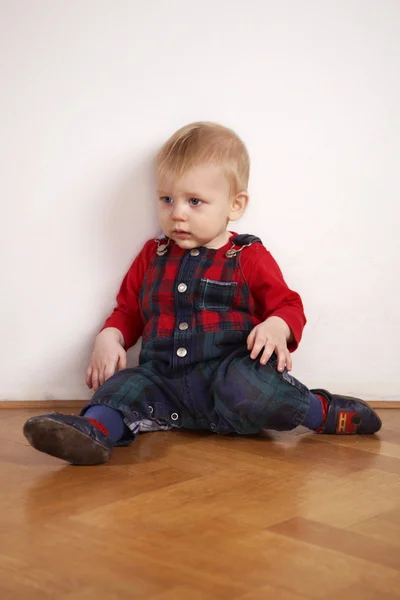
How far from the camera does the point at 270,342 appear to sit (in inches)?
54.2

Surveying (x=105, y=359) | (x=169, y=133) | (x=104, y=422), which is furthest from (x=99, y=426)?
(x=169, y=133)

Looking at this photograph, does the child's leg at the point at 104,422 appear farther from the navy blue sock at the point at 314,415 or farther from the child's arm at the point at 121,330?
the navy blue sock at the point at 314,415

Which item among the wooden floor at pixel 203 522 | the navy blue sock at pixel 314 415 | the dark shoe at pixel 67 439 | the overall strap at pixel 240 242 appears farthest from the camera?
the overall strap at pixel 240 242

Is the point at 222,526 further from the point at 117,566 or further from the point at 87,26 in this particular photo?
the point at 87,26

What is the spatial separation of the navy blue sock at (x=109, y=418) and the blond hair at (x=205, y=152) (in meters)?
0.47

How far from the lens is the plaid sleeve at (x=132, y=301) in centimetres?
156

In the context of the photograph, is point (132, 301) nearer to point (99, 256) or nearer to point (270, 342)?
point (99, 256)

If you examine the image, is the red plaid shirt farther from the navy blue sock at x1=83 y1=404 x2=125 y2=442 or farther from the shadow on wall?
the navy blue sock at x1=83 y1=404 x2=125 y2=442

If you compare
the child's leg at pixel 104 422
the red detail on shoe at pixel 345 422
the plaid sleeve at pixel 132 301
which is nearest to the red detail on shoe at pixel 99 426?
the child's leg at pixel 104 422

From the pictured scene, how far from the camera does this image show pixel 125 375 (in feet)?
4.66

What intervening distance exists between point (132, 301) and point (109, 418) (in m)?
0.33

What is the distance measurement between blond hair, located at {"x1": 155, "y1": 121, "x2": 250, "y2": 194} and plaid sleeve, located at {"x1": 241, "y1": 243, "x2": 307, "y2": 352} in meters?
0.14

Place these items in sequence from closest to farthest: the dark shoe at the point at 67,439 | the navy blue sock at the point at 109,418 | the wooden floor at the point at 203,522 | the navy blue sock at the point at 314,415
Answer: the wooden floor at the point at 203,522 < the dark shoe at the point at 67,439 < the navy blue sock at the point at 109,418 < the navy blue sock at the point at 314,415

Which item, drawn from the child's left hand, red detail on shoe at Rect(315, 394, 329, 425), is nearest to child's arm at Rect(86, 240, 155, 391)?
the child's left hand
